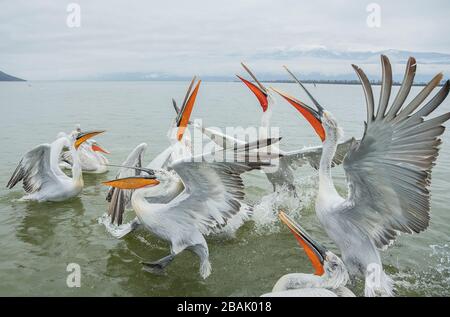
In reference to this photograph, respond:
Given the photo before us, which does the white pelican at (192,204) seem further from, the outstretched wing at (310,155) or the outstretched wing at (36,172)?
the outstretched wing at (36,172)

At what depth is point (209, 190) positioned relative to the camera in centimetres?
457

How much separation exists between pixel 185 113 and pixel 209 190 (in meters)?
1.75

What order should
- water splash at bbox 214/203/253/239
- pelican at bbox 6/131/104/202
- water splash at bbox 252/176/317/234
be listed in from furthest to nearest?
1. pelican at bbox 6/131/104/202
2. water splash at bbox 252/176/317/234
3. water splash at bbox 214/203/253/239

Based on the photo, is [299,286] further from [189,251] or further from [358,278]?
[189,251]

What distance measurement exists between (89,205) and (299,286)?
4445 millimetres

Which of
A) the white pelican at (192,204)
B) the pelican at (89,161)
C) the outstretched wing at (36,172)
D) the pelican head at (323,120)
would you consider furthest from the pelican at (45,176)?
the pelican head at (323,120)

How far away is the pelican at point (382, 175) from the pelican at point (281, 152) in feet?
5.30

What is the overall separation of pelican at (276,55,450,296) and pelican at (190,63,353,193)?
1615 millimetres

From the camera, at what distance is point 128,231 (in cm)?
559

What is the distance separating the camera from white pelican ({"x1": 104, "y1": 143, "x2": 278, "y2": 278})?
438cm

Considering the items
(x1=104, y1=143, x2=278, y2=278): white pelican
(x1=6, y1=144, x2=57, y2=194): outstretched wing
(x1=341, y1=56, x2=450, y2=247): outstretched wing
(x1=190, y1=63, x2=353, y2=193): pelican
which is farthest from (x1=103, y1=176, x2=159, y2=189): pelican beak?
(x1=6, y1=144, x2=57, y2=194): outstretched wing

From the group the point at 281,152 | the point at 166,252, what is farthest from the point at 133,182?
the point at 281,152

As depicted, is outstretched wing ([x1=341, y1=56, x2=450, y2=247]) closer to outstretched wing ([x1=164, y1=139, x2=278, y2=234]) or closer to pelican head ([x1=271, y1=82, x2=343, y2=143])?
pelican head ([x1=271, y1=82, x2=343, y2=143])

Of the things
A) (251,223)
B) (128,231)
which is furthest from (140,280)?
(251,223)
